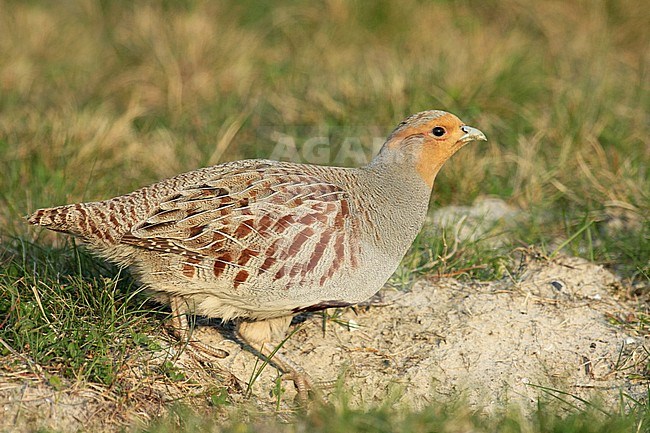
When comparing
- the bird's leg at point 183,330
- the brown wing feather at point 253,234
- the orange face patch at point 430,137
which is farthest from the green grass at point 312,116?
the orange face patch at point 430,137

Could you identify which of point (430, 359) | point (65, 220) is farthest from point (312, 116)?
point (65, 220)

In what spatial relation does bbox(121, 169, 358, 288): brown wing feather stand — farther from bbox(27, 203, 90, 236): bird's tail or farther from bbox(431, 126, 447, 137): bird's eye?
bbox(431, 126, 447, 137): bird's eye

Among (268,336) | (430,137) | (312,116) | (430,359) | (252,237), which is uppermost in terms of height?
(430,137)

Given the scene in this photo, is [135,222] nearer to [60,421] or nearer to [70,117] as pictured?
[60,421]

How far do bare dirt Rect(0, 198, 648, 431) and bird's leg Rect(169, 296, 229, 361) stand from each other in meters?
0.07

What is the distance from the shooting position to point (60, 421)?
11.3 ft

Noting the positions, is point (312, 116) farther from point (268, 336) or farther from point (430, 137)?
point (268, 336)

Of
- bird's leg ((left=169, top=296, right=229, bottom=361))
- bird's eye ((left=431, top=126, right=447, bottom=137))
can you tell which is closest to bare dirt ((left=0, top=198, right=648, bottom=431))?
bird's leg ((left=169, top=296, right=229, bottom=361))

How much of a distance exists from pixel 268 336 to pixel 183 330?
1.40 ft

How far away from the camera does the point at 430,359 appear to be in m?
4.20

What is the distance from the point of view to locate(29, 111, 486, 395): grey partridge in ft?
12.3

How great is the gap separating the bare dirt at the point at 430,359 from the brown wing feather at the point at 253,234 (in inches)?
20.1

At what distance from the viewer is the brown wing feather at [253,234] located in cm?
374

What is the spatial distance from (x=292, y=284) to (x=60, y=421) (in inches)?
44.9
